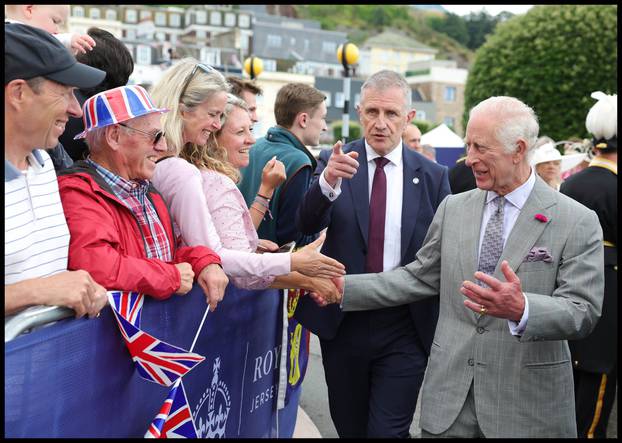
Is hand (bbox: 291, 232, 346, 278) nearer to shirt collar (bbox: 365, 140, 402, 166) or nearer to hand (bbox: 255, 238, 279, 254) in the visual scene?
hand (bbox: 255, 238, 279, 254)

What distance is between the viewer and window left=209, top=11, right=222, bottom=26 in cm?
11062

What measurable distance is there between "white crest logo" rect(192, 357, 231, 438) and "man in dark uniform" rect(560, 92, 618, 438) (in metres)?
2.80

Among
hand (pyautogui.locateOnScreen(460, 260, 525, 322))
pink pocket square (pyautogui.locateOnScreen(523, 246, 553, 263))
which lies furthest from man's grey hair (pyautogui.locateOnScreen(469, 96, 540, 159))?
hand (pyautogui.locateOnScreen(460, 260, 525, 322))

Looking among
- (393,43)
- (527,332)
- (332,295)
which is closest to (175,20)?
(393,43)

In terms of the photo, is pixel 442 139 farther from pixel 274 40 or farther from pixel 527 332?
pixel 274 40

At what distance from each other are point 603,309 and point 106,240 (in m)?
3.81

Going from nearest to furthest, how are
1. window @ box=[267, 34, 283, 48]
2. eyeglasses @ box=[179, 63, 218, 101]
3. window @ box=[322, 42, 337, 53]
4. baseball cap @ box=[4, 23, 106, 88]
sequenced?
1. baseball cap @ box=[4, 23, 106, 88]
2. eyeglasses @ box=[179, 63, 218, 101]
3. window @ box=[267, 34, 283, 48]
4. window @ box=[322, 42, 337, 53]

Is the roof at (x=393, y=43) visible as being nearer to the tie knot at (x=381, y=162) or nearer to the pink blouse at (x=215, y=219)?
the tie knot at (x=381, y=162)

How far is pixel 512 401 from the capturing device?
3189 millimetres

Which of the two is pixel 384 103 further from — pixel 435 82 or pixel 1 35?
pixel 435 82

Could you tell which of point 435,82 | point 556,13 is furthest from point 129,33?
point 556,13

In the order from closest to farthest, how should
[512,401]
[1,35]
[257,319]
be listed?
[1,35]
[512,401]
[257,319]

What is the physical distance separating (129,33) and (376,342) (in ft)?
394

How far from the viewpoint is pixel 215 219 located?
3.52 meters
